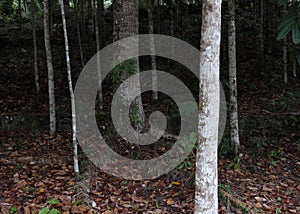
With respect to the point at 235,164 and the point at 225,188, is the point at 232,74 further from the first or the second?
the point at 225,188

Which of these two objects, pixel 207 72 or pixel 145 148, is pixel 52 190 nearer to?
pixel 145 148

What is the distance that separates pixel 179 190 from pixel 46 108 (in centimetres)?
361

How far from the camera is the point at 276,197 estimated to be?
14.9 feet

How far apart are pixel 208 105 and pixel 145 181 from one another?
5.78 feet

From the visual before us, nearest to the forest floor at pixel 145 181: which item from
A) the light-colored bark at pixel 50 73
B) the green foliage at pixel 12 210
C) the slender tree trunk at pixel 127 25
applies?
the green foliage at pixel 12 210

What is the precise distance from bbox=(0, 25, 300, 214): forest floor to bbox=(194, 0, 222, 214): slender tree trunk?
0.72 m

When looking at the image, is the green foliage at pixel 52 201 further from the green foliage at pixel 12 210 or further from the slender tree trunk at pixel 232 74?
the slender tree trunk at pixel 232 74

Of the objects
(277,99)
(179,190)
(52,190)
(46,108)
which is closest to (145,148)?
(179,190)

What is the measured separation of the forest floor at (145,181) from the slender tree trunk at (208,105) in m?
0.72

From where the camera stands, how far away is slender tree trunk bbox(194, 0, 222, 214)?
3.12 meters

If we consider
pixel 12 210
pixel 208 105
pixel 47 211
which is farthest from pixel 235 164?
pixel 12 210

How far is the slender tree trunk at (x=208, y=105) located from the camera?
10.2 ft

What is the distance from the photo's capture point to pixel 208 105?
10.5ft

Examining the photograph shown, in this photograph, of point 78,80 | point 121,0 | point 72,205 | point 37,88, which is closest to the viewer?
point 72,205
